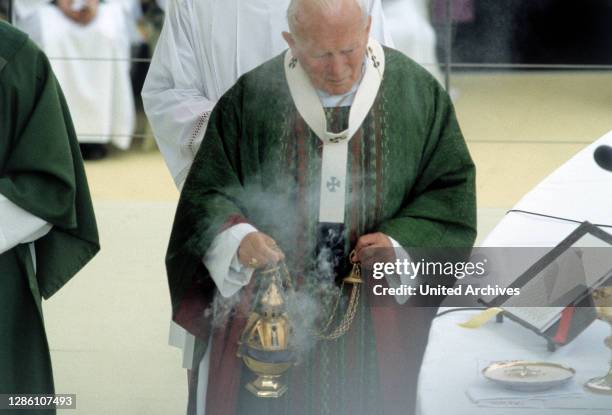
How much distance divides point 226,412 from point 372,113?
0.74m

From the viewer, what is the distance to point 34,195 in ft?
10.5

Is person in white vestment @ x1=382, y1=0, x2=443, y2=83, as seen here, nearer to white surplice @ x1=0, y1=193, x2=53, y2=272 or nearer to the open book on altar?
the open book on altar

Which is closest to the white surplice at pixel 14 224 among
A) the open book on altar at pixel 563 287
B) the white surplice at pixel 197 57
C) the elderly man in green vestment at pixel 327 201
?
the elderly man in green vestment at pixel 327 201

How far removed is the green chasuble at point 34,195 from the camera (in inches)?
127

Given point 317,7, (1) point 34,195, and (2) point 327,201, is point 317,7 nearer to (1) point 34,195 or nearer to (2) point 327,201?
(2) point 327,201

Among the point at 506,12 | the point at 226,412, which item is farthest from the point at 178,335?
the point at 506,12

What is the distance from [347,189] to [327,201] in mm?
51

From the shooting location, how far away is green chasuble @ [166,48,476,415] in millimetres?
3115

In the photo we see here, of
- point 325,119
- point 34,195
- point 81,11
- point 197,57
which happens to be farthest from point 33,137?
point 81,11

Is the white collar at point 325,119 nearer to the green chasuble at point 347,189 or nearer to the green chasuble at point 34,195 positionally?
the green chasuble at point 347,189

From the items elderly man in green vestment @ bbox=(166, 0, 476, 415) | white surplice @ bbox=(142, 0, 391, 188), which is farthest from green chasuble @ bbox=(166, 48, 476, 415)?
white surplice @ bbox=(142, 0, 391, 188)

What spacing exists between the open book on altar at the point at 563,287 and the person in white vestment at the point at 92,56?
4.48ft

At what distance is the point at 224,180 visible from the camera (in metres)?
3.14

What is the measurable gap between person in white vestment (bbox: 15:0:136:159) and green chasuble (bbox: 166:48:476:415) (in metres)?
0.84
